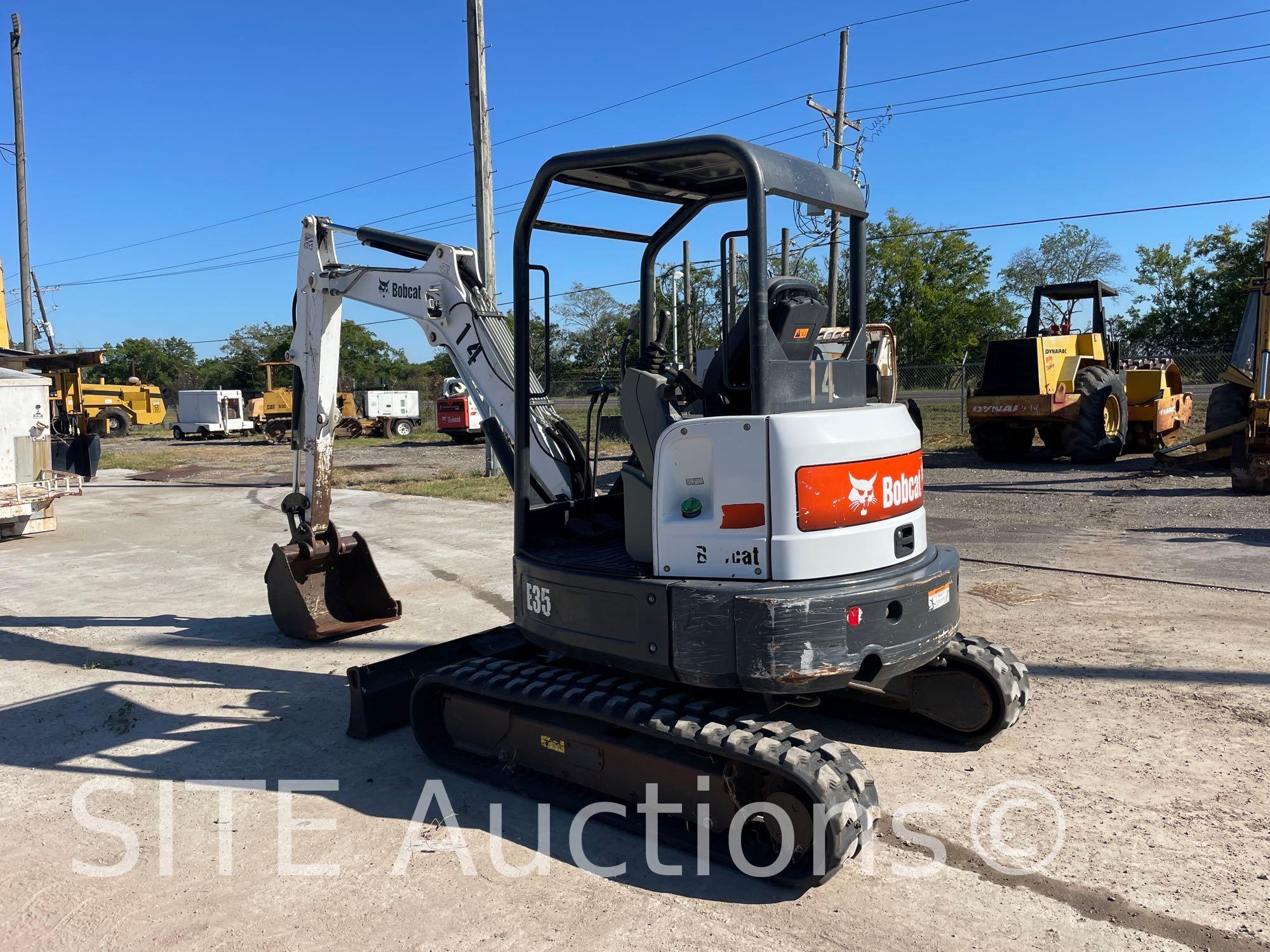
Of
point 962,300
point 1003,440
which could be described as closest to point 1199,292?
point 962,300

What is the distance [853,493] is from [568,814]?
6.32ft

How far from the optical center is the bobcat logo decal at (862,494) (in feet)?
13.1

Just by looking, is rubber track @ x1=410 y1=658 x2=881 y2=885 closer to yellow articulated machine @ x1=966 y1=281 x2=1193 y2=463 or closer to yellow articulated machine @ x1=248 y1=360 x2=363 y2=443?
yellow articulated machine @ x1=966 y1=281 x2=1193 y2=463

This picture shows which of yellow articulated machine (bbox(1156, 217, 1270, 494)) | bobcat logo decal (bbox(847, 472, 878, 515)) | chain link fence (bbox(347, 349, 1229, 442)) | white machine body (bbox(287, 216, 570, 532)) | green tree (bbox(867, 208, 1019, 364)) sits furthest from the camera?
green tree (bbox(867, 208, 1019, 364))

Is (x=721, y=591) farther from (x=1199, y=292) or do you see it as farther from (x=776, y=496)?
(x=1199, y=292)

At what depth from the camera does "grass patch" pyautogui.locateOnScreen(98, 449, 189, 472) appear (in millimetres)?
25422

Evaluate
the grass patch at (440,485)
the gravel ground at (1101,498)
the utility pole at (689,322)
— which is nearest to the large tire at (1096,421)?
the gravel ground at (1101,498)

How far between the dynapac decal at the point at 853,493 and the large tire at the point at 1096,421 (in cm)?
1379

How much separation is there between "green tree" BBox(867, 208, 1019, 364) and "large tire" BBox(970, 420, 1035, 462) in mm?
31461

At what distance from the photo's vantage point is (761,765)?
3.70 metres

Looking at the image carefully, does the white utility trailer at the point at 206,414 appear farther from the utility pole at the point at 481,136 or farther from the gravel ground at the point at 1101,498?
the gravel ground at the point at 1101,498

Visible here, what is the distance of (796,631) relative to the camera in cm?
378

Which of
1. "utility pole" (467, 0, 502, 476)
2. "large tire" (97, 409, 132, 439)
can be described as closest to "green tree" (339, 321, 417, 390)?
"large tire" (97, 409, 132, 439)

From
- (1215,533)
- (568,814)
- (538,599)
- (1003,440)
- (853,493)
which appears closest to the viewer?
(853,493)
